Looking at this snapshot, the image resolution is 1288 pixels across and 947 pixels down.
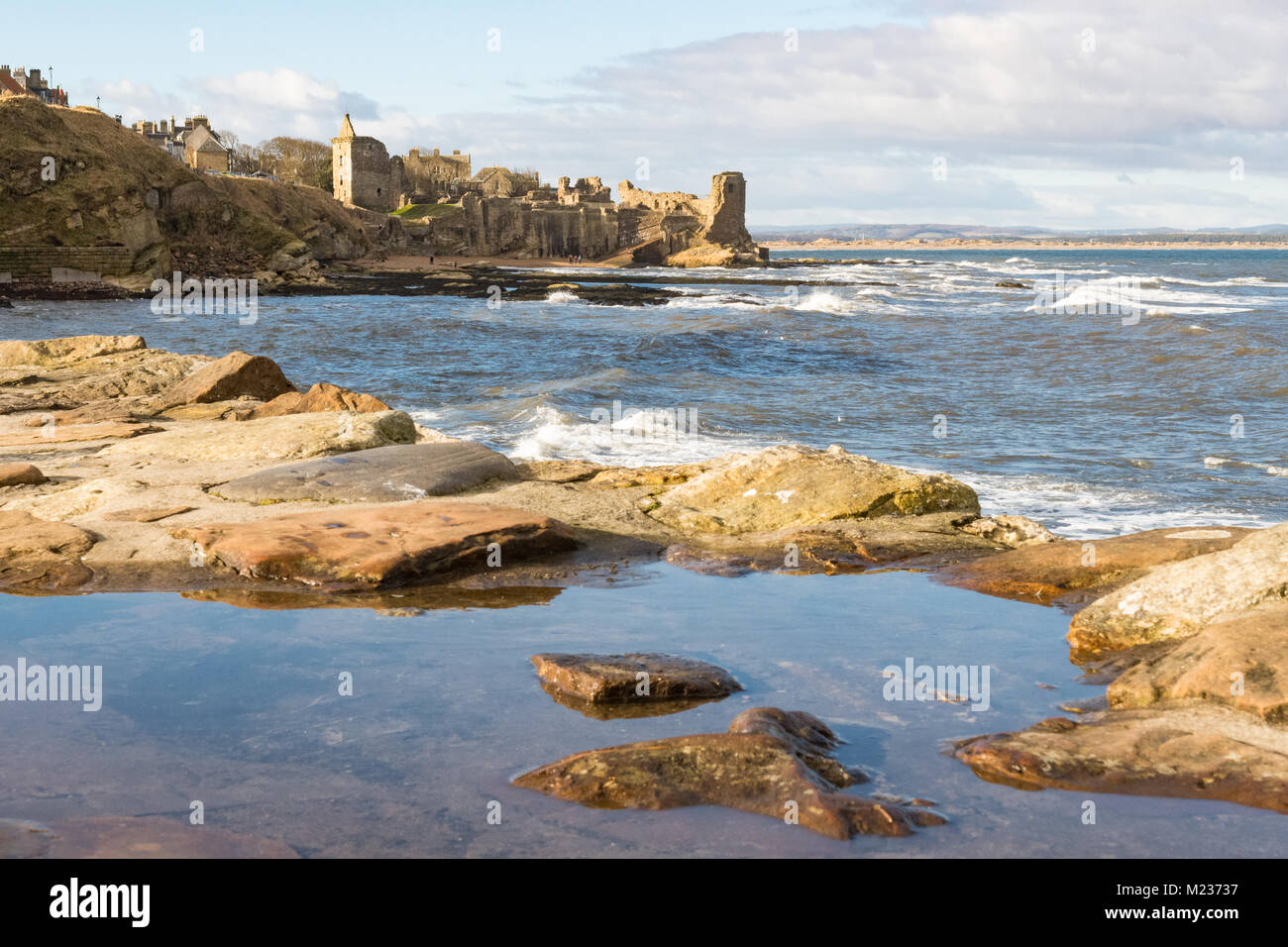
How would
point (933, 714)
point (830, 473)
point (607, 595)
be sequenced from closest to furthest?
point (933, 714)
point (607, 595)
point (830, 473)

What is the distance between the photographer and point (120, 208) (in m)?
53.5

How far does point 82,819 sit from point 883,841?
2596 millimetres

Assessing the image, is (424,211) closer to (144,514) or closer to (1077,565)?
(144,514)

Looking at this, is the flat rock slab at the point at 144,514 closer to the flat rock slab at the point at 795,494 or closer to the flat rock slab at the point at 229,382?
the flat rock slab at the point at 795,494

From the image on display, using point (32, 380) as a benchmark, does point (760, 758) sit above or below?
below

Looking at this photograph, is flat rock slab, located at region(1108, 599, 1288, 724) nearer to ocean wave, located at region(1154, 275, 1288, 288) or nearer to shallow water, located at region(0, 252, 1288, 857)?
shallow water, located at region(0, 252, 1288, 857)

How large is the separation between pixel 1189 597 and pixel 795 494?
130 inches

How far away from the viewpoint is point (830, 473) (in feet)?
29.5

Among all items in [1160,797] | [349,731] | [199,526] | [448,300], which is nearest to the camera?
[1160,797]

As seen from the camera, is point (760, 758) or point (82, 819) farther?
point (760, 758)

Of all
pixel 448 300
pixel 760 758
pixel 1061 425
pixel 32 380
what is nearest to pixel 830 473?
pixel 760 758

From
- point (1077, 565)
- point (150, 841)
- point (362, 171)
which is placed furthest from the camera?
point (362, 171)

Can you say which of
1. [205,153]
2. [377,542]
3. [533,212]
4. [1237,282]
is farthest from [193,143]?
[377,542]
